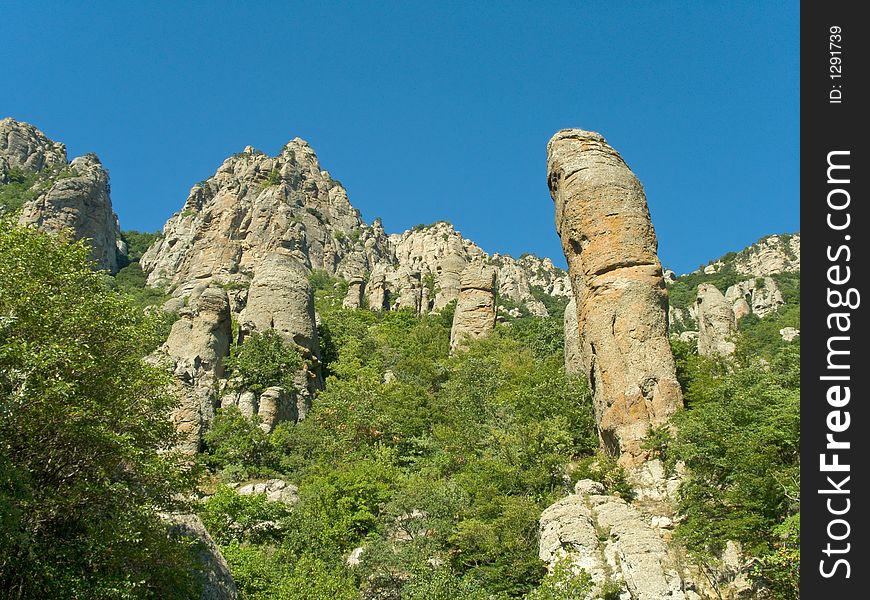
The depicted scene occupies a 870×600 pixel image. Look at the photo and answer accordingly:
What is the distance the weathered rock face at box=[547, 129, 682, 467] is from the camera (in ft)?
70.9

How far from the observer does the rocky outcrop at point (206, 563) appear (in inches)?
564

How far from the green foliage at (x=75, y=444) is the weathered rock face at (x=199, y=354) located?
13.1m

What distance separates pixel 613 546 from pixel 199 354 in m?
23.1

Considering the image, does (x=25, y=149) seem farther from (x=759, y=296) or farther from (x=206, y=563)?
(x=206, y=563)

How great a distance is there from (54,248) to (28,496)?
618 centimetres

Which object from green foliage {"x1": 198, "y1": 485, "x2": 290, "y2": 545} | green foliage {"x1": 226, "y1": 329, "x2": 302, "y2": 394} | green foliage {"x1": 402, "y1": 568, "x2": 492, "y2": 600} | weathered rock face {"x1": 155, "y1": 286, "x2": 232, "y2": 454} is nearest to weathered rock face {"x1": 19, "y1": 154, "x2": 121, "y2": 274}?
weathered rock face {"x1": 155, "y1": 286, "x2": 232, "y2": 454}

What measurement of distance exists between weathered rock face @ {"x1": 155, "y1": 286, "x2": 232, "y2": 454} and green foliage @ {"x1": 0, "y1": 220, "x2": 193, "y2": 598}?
13.1 meters

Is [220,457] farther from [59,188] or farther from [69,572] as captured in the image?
[59,188]

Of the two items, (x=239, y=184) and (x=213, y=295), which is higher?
(x=239, y=184)

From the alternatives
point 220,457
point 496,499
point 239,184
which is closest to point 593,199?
point 496,499

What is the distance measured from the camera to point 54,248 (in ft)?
49.3

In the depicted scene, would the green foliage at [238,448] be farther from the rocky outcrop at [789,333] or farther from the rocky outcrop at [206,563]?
the rocky outcrop at [789,333]

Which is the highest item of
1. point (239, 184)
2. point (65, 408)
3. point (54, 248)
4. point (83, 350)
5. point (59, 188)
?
point (239, 184)

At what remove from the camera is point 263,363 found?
106ft
